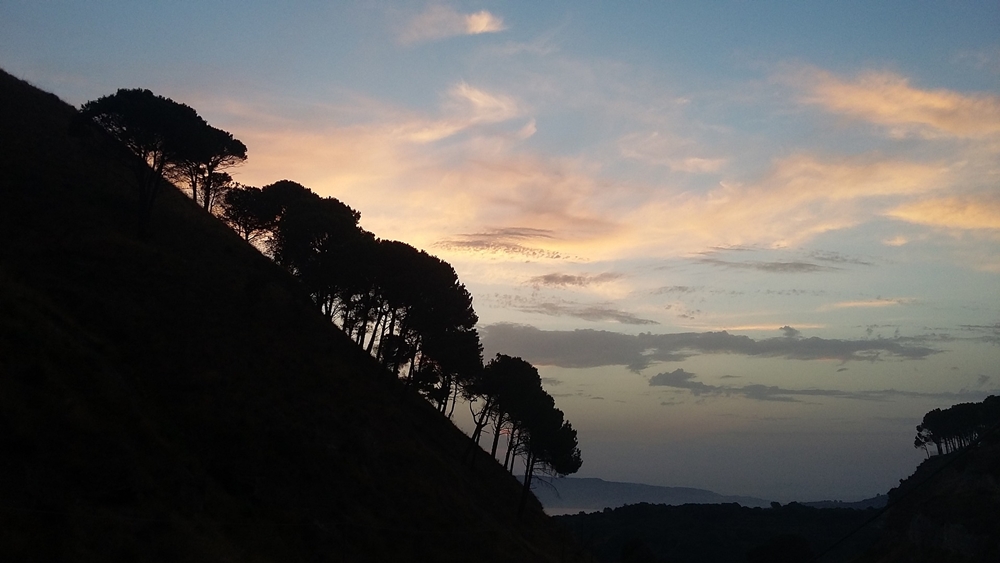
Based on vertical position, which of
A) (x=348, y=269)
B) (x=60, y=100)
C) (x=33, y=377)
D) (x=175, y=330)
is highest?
(x=60, y=100)

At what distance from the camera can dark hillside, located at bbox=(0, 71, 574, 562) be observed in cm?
2262

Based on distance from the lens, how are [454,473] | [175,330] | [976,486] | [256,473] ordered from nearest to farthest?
1. [256,473]
2. [175,330]
3. [454,473]
4. [976,486]

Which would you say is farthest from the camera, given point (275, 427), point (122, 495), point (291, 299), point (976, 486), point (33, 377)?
point (976, 486)

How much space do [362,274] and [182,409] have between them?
988 inches

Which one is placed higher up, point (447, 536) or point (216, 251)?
point (216, 251)

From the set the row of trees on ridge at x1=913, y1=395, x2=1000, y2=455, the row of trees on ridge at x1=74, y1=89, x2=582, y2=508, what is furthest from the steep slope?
the row of trees on ridge at x1=74, y1=89, x2=582, y2=508

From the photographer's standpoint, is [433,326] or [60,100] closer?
[433,326]

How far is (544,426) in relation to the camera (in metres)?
64.2

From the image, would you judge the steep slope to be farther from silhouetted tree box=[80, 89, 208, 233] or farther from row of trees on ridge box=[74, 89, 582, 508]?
silhouetted tree box=[80, 89, 208, 233]

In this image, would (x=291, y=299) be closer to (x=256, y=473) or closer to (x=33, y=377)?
(x=256, y=473)

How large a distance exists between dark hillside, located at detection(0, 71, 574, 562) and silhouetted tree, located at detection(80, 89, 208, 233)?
114 inches

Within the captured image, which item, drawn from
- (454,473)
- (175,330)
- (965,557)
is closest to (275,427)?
(175,330)

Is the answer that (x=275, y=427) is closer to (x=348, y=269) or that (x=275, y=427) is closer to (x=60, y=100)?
(x=348, y=269)

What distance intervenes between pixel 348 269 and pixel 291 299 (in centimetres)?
525
